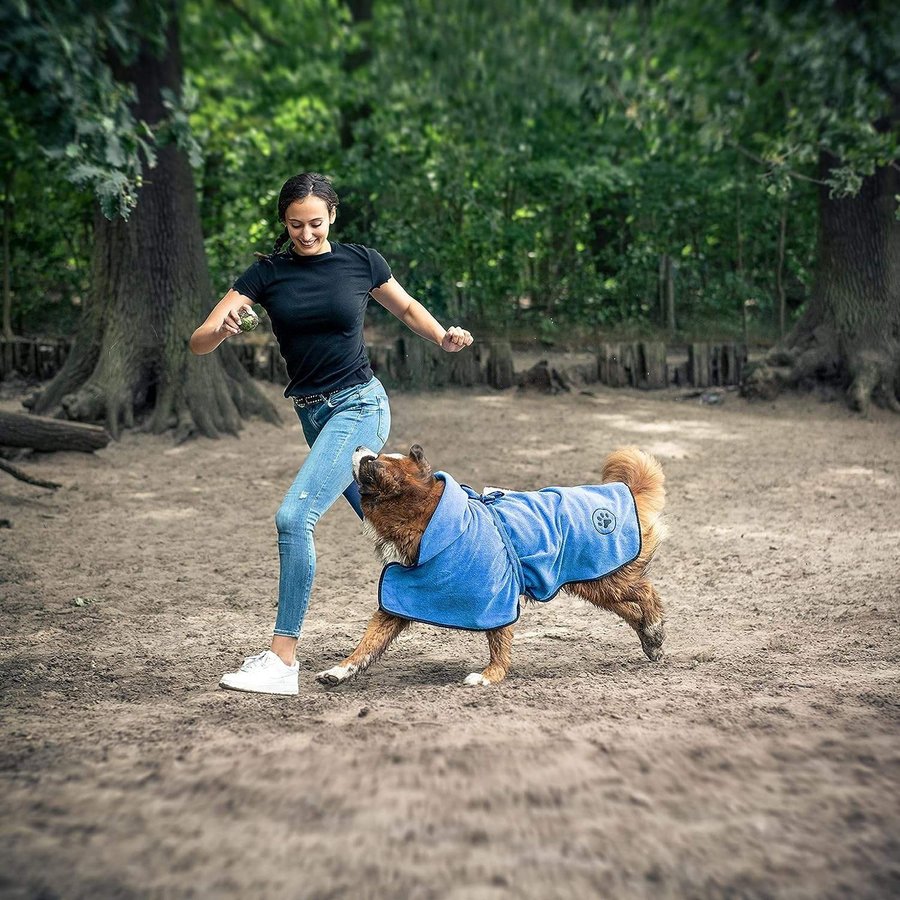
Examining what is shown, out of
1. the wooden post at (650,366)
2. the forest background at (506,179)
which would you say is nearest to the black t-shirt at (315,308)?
the forest background at (506,179)

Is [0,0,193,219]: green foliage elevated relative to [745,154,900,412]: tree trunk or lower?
elevated

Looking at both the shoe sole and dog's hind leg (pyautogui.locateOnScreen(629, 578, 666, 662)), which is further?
dog's hind leg (pyautogui.locateOnScreen(629, 578, 666, 662))

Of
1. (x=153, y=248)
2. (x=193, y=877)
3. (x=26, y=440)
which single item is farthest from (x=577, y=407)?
(x=193, y=877)

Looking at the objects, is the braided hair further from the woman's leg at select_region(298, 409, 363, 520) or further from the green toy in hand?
the woman's leg at select_region(298, 409, 363, 520)

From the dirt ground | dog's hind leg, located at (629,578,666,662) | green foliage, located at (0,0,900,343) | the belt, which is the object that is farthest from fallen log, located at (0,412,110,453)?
dog's hind leg, located at (629,578,666,662)

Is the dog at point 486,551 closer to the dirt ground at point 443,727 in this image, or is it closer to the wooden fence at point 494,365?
the dirt ground at point 443,727

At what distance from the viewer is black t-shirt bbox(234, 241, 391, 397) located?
4.09 m

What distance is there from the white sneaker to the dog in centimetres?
16

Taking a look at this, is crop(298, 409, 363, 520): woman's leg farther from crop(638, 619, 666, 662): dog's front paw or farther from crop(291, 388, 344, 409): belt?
crop(638, 619, 666, 662): dog's front paw

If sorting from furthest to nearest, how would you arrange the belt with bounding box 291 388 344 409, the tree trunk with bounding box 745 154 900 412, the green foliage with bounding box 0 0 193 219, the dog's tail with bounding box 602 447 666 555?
the tree trunk with bounding box 745 154 900 412 → the green foliage with bounding box 0 0 193 219 → the dog's tail with bounding box 602 447 666 555 → the belt with bounding box 291 388 344 409

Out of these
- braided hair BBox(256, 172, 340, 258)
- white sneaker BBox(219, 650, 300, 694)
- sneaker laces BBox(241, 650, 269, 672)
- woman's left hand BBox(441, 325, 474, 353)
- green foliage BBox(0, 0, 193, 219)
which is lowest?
white sneaker BBox(219, 650, 300, 694)

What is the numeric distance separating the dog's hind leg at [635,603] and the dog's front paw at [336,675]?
101 centimetres

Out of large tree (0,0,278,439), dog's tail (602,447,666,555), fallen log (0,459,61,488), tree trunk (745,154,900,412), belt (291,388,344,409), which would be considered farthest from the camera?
tree trunk (745,154,900,412)

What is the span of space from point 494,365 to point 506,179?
391 centimetres
